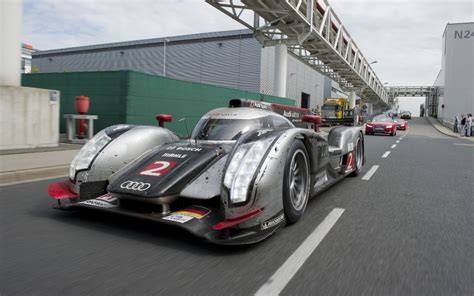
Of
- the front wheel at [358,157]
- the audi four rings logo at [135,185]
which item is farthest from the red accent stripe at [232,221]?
the front wheel at [358,157]

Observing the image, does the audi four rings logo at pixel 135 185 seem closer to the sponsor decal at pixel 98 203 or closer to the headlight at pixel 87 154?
the sponsor decal at pixel 98 203

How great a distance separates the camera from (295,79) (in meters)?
47.2

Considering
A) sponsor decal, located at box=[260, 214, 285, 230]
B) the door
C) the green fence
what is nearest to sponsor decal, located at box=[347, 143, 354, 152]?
sponsor decal, located at box=[260, 214, 285, 230]

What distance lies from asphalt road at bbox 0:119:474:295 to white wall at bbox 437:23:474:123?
163 ft

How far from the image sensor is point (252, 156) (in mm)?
3107

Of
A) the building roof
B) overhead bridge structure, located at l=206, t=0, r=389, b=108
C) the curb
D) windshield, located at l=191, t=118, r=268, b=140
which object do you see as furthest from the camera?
the building roof

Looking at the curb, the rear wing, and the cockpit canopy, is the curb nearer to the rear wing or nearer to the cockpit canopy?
the cockpit canopy

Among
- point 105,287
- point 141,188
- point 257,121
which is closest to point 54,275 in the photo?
point 105,287

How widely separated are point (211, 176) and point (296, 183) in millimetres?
1011

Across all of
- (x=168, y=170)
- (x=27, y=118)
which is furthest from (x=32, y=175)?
(x=168, y=170)

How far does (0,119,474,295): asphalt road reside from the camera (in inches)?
87.7

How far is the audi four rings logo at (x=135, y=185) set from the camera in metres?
3.09

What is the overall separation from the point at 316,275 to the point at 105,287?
138cm

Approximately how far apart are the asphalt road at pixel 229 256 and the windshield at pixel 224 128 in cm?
121
